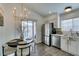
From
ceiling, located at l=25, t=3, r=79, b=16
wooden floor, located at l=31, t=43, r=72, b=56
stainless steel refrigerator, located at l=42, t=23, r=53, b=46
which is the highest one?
ceiling, located at l=25, t=3, r=79, b=16

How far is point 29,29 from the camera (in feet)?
6.35

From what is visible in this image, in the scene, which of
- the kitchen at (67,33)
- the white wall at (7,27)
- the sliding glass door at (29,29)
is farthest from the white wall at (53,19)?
the white wall at (7,27)

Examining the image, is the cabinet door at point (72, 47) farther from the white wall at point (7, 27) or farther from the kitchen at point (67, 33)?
the white wall at point (7, 27)

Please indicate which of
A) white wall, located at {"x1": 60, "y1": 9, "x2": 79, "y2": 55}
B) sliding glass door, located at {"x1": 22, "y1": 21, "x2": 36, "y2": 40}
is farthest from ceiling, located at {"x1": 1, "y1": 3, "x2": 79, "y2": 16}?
sliding glass door, located at {"x1": 22, "y1": 21, "x2": 36, "y2": 40}

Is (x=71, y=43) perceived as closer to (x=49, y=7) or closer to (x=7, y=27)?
(x=49, y=7)

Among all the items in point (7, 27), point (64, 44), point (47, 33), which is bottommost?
point (64, 44)

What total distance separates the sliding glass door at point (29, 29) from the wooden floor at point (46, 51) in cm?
27

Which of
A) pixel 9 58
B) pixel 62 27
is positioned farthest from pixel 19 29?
pixel 62 27

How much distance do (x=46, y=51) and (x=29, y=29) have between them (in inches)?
23.6

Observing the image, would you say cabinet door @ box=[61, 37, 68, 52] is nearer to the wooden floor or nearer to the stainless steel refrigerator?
the wooden floor

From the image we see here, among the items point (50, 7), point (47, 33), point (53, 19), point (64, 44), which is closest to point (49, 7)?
point (50, 7)

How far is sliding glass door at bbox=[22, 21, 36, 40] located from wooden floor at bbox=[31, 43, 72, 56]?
266 millimetres

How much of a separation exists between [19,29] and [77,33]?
3.91ft

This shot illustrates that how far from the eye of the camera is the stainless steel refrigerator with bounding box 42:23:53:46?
1.98 meters
